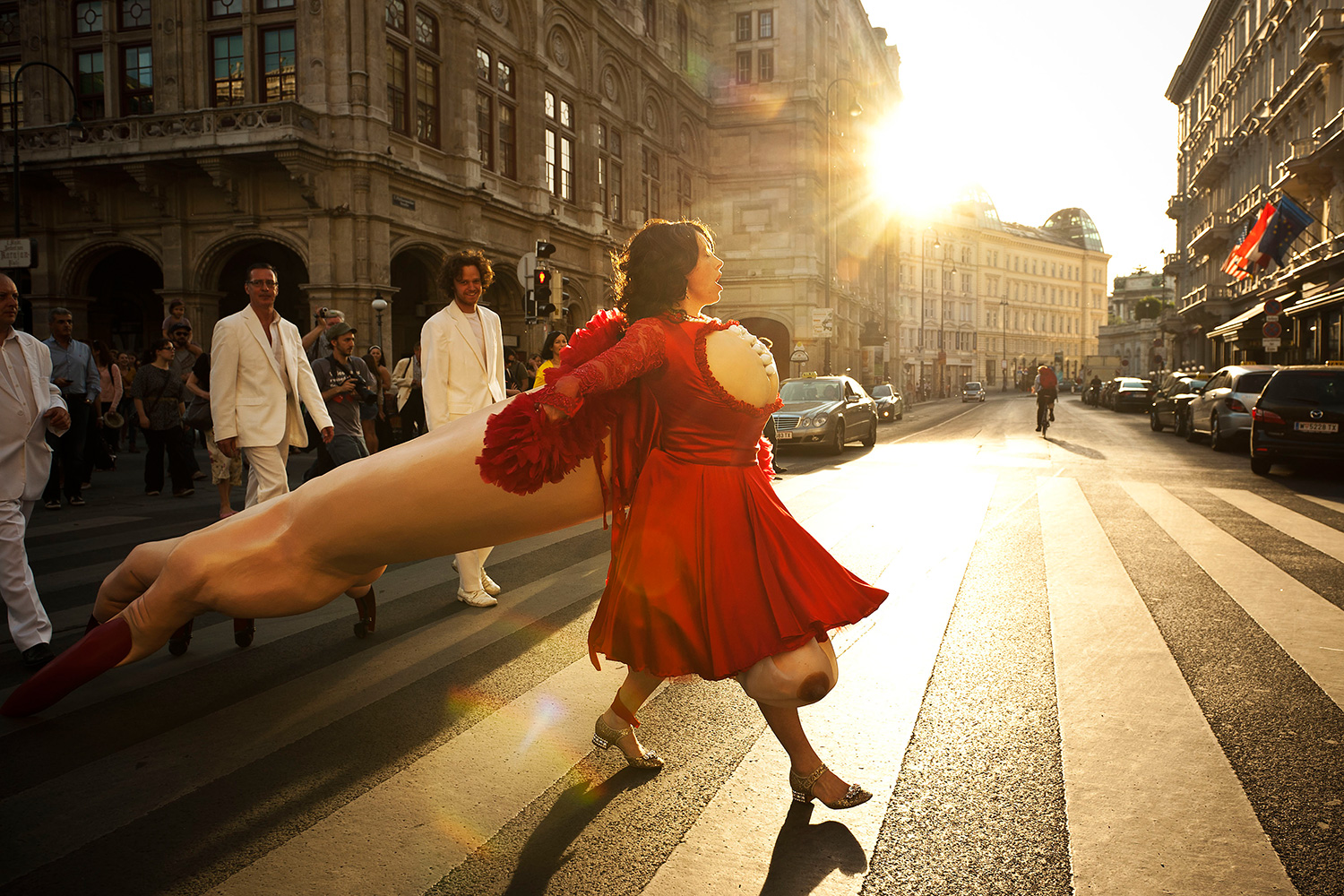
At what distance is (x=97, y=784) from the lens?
3.08 meters

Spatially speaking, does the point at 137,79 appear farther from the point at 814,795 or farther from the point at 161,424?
the point at 814,795

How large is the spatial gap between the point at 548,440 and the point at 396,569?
14.5 feet

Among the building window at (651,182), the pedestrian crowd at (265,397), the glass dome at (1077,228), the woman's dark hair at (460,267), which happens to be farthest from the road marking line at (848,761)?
the glass dome at (1077,228)

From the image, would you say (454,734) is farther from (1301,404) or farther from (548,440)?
(1301,404)

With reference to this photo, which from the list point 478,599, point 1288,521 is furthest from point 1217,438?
point 478,599

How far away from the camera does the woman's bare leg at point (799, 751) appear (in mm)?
2787

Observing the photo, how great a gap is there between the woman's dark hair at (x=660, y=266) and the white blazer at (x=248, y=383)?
140 inches

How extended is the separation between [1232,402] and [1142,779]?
16.8m

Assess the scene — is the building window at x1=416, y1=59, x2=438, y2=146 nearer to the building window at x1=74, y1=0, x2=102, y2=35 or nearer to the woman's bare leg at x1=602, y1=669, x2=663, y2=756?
the building window at x1=74, y1=0, x2=102, y2=35

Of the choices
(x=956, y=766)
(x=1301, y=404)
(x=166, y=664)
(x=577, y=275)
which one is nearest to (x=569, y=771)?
(x=956, y=766)

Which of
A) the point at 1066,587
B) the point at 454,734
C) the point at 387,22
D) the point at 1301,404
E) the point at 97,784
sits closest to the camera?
the point at 97,784

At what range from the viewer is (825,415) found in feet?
55.0

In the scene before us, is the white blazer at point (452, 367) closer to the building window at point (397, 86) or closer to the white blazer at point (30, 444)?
the white blazer at point (30, 444)

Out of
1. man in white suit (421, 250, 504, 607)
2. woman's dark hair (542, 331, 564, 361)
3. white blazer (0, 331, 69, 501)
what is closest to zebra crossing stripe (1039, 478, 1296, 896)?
man in white suit (421, 250, 504, 607)
